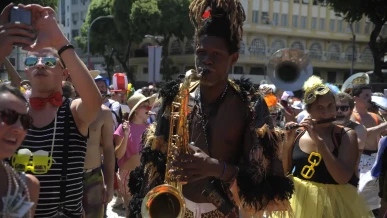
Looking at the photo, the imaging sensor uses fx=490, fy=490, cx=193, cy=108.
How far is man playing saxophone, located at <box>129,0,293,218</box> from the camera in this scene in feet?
10.3

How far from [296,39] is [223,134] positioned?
51804 millimetres

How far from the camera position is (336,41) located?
55.0 metres

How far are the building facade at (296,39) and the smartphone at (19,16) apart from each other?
4692 centimetres

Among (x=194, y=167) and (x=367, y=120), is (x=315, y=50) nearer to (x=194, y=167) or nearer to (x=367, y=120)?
(x=367, y=120)

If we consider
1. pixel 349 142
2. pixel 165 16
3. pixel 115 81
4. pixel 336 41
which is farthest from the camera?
pixel 336 41

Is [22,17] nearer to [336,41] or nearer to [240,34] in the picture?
[240,34]

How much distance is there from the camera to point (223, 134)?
3.19 meters

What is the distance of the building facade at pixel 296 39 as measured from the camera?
5081cm

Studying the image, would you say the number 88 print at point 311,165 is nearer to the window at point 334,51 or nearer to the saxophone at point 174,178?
the saxophone at point 174,178

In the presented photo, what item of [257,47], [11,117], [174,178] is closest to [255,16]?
[257,47]

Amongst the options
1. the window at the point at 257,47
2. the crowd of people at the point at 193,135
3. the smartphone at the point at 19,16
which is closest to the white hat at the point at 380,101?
the crowd of people at the point at 193,135

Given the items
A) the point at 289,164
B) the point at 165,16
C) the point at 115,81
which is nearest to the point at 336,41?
the point at 165,16

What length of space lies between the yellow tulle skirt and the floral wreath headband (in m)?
0.73

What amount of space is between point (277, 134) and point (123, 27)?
40.5 m
